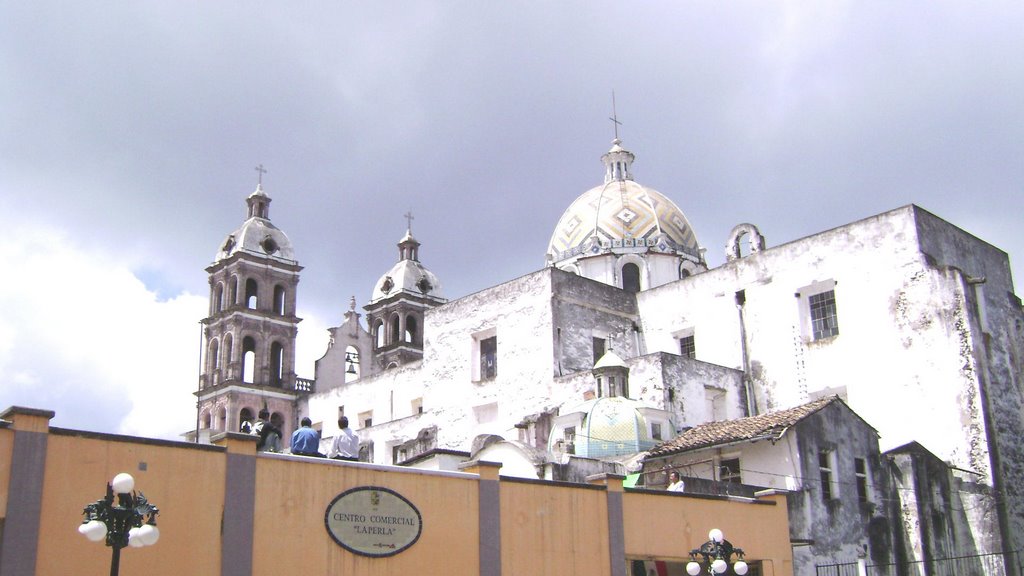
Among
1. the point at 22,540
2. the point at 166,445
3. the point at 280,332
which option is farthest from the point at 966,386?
the point at 280,332

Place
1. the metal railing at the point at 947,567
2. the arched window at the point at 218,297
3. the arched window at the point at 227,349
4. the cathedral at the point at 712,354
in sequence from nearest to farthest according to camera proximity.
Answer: the metal railing at the point at 947,567, the cathedral at the point at 712,354, the arched window at the point at 227,349, the arched window at the point at 218,297

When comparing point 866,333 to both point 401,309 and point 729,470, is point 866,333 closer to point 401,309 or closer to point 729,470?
point 729,470

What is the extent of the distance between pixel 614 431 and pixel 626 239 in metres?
15.5

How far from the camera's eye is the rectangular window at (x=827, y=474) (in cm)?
2247

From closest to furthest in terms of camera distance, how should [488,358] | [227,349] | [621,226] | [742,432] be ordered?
[742,432] < [488,358] < [621,226] < [227,349]

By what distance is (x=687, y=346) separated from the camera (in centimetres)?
3481

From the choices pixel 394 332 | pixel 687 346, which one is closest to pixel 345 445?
pixel 687 346

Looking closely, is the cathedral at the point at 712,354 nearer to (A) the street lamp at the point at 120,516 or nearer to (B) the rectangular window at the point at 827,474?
(B) the rectangular window at the point at 827,474

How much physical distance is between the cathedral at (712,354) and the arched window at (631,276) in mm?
64

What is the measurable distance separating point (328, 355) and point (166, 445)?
1438 inches

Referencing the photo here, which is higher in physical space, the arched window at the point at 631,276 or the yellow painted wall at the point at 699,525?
the arched window at the point at 631,276

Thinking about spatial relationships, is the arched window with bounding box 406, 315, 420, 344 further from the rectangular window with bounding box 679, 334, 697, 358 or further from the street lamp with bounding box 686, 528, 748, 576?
the street lamp with bounding box 686, 528, 748, 576

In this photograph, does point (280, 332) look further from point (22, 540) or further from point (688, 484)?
point (22, 540)

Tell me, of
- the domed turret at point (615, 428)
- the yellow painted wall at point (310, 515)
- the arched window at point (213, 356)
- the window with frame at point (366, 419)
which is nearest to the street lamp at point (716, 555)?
the yellow painted wall at point (310, 515)
